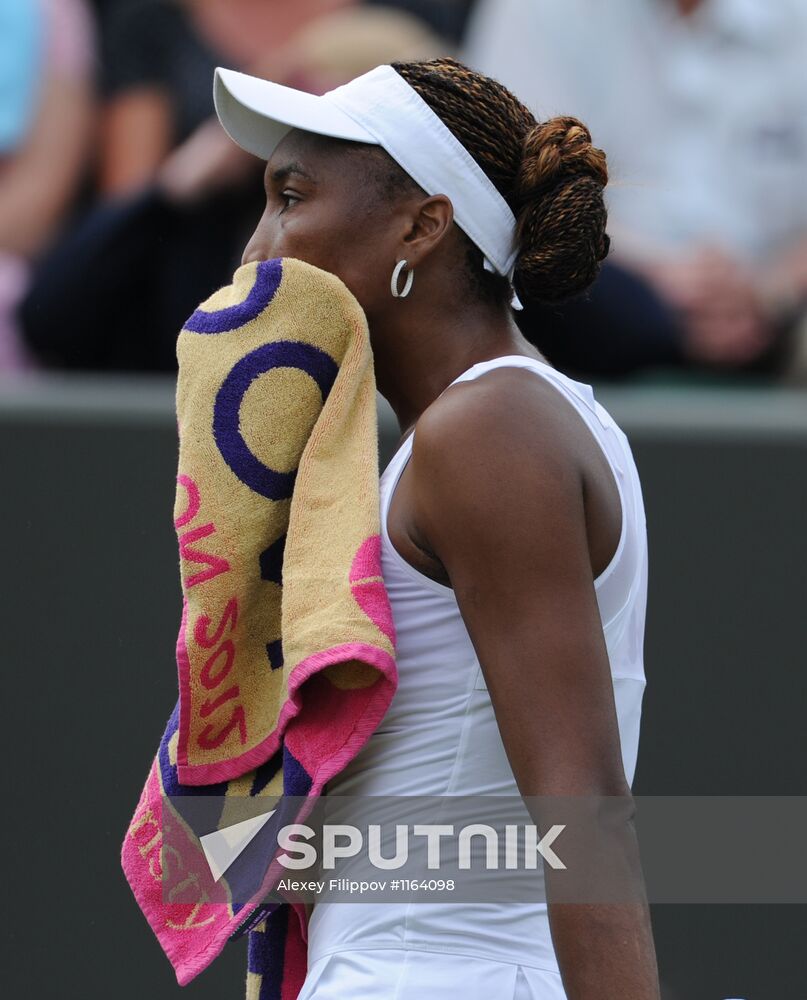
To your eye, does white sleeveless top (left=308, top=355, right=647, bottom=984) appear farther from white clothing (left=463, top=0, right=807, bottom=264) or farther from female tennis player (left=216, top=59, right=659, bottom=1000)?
white clothing (left=463, top=0, right=807, bottom=264)

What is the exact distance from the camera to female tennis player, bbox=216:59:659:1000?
4.17 ft

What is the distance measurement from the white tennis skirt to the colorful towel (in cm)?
13

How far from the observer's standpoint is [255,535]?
1.46 metres

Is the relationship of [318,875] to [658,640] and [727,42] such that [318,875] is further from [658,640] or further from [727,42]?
[727,42]

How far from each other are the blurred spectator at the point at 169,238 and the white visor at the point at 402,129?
1.79 m

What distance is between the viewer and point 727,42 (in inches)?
139

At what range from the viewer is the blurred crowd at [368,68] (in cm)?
332

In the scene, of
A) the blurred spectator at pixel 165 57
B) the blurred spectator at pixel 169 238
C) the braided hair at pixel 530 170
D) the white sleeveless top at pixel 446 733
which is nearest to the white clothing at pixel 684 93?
the blurred spectator at pixel 169 238

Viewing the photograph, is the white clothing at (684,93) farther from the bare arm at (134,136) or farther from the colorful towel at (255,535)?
the colorful towel at (255,535)

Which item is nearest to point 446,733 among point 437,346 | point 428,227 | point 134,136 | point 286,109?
point 437,346

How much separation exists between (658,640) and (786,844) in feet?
1.41

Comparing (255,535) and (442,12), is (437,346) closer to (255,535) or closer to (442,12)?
(255,535)

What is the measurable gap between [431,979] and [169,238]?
227cm

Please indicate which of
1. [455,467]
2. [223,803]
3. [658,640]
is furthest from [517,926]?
[658,640]
